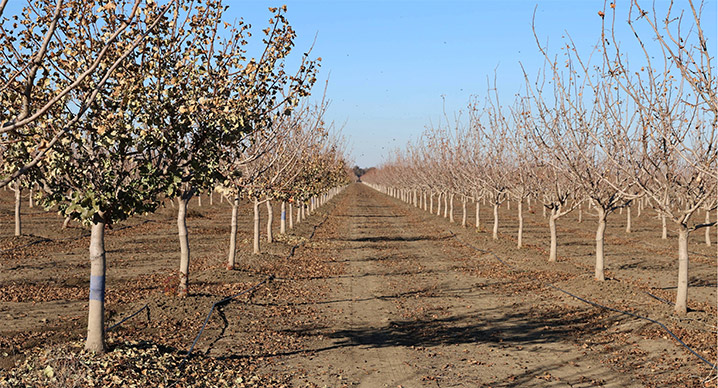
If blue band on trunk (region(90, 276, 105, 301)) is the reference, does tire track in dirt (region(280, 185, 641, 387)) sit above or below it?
below

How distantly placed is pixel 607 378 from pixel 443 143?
3298cm

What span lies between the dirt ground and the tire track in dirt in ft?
0.15

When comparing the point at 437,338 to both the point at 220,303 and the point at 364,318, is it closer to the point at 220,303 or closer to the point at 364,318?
the point at 364,318

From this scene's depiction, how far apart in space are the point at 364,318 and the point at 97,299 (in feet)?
20.3

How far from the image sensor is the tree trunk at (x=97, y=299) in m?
9.24

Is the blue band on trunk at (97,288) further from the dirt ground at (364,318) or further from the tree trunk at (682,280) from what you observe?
the tree trunk at (682,280)

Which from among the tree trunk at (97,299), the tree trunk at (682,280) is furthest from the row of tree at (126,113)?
→ the tree trunk at (682,280)

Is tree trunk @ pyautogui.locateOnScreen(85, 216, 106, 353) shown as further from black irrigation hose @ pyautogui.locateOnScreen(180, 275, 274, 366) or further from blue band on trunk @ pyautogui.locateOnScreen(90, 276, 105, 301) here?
black irrigation hose @ pyautogui.locateOnScreen(180, 275, 274, 366)

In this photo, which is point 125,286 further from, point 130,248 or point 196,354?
point 130,248

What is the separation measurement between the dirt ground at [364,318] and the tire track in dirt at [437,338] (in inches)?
1.8

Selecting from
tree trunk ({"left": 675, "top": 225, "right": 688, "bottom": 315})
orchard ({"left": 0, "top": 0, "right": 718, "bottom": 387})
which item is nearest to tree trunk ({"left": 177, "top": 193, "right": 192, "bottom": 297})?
orchard ({"left": 0, "top": 0, "right": 718, "bottom": 387})

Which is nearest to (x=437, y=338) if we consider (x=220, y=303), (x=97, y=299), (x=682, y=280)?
(x=220, y=303)

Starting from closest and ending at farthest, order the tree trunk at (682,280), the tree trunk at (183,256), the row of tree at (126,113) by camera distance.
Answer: the row of tree at (126,113), the tree trunk at (682,280), the tree trunk at (183,256)

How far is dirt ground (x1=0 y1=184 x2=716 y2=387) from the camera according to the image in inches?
380
